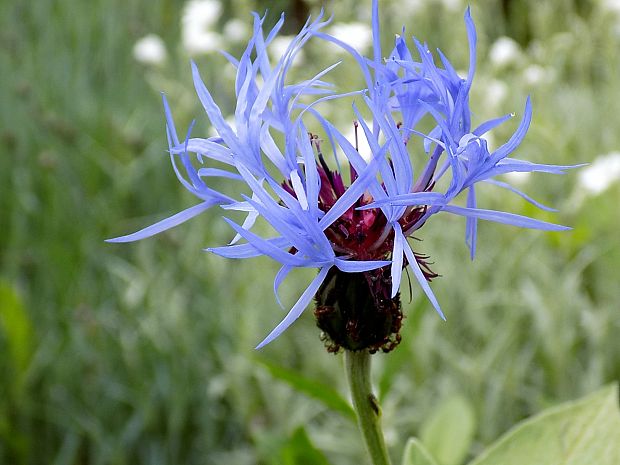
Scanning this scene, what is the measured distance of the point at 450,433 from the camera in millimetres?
1049

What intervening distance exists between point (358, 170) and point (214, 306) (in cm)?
121

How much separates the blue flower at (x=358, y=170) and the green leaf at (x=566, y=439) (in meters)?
0.16

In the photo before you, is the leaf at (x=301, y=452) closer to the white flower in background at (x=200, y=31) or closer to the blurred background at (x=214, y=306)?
the blurred background at (x=214, y=306)

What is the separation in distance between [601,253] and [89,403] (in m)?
1.02

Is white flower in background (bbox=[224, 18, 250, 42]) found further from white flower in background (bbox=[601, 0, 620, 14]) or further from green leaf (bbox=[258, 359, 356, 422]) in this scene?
green leaf (bbox=[258, 359, 356, 422])

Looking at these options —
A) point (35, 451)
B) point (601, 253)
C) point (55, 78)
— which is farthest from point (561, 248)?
point (55, 78)

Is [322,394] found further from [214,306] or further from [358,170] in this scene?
[214,306]

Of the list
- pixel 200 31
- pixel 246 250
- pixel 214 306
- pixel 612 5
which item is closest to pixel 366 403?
pixel 246 250

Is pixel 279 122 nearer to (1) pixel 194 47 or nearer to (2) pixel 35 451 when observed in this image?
(2) pixel 35 451

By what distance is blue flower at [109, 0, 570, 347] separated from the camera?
494 mm

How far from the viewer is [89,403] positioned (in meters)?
1.62

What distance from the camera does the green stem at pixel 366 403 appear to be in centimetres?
60

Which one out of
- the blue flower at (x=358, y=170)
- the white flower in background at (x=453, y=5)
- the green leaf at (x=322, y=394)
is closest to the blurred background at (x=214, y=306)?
the green leaf at (x=322, y=394)

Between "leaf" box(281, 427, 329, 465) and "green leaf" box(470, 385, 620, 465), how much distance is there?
0.24 m
